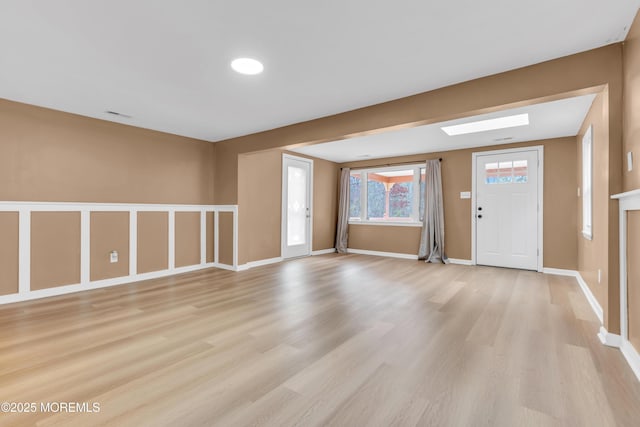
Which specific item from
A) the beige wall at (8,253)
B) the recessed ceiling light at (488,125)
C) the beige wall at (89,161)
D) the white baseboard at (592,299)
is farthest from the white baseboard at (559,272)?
the beige wall at (8,253)

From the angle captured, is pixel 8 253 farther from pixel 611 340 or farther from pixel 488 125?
pixel 488 125

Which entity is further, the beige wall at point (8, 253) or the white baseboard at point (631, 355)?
the beige wall at point (8, 253)

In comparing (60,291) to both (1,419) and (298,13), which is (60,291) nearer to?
(1,419)

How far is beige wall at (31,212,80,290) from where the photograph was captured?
11.4 feet

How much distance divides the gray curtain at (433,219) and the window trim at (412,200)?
0.26 metres

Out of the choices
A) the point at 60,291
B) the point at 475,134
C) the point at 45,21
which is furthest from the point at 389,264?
the point at 45,21

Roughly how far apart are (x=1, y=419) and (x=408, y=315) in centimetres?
286

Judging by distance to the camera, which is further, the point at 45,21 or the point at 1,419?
the point at 45,21

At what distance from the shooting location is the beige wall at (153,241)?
443cm

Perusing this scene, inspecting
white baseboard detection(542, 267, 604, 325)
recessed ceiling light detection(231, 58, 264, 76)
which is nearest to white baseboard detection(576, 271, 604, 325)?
white baseboard detection(542, 267, 604, 325)

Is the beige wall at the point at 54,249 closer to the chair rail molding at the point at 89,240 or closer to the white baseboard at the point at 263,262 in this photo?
the chair rail molding at the point at 89,240

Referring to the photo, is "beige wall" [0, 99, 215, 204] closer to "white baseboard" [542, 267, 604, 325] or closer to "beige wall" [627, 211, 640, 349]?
"beige wall" [627, 211, 640, 349]

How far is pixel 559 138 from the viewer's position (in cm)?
485

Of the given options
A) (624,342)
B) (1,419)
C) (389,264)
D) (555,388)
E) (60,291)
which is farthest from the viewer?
(389,264)
